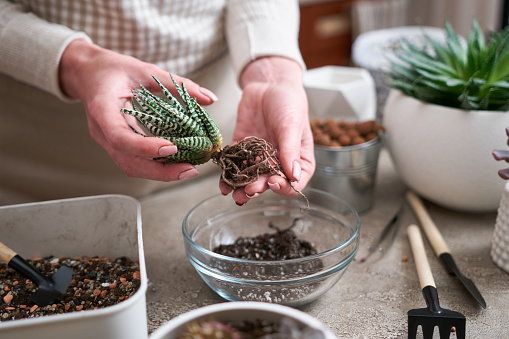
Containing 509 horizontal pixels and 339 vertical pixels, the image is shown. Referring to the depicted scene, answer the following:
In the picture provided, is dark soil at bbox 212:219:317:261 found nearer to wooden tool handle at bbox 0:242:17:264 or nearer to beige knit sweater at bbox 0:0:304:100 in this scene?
wooden tool handle at bbox 0:242:17:264

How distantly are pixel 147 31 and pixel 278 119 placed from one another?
0.47 meters

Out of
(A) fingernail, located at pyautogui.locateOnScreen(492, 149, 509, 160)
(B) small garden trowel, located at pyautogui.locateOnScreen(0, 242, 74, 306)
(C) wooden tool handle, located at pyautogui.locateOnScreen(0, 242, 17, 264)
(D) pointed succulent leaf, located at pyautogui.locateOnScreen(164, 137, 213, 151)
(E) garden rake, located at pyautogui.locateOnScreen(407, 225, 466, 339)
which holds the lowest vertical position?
(E) garden rake, located at pyautogui.locateOnScreen(407, 225, 466, 339)

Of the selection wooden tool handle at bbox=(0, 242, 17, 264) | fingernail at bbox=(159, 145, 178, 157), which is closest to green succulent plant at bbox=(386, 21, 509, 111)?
fingernail at bbox=(159, 145, 178, 157)

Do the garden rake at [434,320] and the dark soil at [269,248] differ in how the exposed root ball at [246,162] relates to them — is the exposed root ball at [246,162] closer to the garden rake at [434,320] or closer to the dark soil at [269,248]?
the dark soil at [269,248]

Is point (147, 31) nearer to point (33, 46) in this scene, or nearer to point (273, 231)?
point (33, 46)

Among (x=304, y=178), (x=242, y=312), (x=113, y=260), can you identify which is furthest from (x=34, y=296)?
(x=304, y=178)

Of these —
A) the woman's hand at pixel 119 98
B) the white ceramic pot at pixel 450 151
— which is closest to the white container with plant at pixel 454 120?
the white ceramic pot at pixel 450 151

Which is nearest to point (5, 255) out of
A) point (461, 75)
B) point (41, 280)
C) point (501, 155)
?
point (41, 280)

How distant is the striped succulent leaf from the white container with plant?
52 centimetres

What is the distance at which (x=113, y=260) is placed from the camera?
91 centimetres

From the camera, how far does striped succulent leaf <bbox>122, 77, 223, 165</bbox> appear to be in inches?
32.1

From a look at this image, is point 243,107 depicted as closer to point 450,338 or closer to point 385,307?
point 385,307

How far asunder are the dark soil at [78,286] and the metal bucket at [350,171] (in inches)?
20.9

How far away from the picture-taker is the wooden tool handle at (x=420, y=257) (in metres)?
0.86
